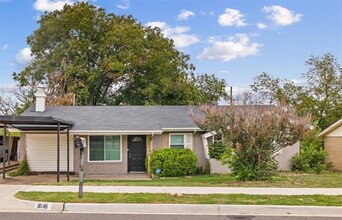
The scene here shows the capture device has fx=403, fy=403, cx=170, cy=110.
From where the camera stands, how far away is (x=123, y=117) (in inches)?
882

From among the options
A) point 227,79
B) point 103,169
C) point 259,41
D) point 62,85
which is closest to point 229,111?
point 103,169

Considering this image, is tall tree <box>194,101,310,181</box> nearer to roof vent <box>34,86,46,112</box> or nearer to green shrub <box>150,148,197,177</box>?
green shrub <box>150,148,197,177</box>

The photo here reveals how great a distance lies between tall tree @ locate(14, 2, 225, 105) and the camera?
34.6 metres

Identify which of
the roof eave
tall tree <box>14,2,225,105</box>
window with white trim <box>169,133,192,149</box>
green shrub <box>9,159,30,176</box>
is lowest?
green shrub <box>9,159,30,176</box>

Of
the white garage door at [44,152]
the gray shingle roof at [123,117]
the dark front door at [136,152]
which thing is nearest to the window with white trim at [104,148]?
the dark front door at [136,152]

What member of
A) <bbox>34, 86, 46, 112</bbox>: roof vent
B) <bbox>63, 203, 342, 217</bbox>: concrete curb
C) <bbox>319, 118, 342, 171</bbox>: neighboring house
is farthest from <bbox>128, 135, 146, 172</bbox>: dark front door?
<bbox>63, 203, 342, 217</bbox>: concrete curb

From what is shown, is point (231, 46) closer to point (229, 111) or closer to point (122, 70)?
point (122, 70)

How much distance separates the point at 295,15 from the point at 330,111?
45.3 feet

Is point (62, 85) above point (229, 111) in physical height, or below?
above

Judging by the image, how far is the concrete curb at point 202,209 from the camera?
8773 millimetres

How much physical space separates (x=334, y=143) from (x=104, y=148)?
13871mm

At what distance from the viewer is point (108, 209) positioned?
8891 mm

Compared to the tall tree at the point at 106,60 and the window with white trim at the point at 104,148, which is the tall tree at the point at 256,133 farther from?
the tall tree at the point at 106,60

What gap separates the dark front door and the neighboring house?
1140 cm
